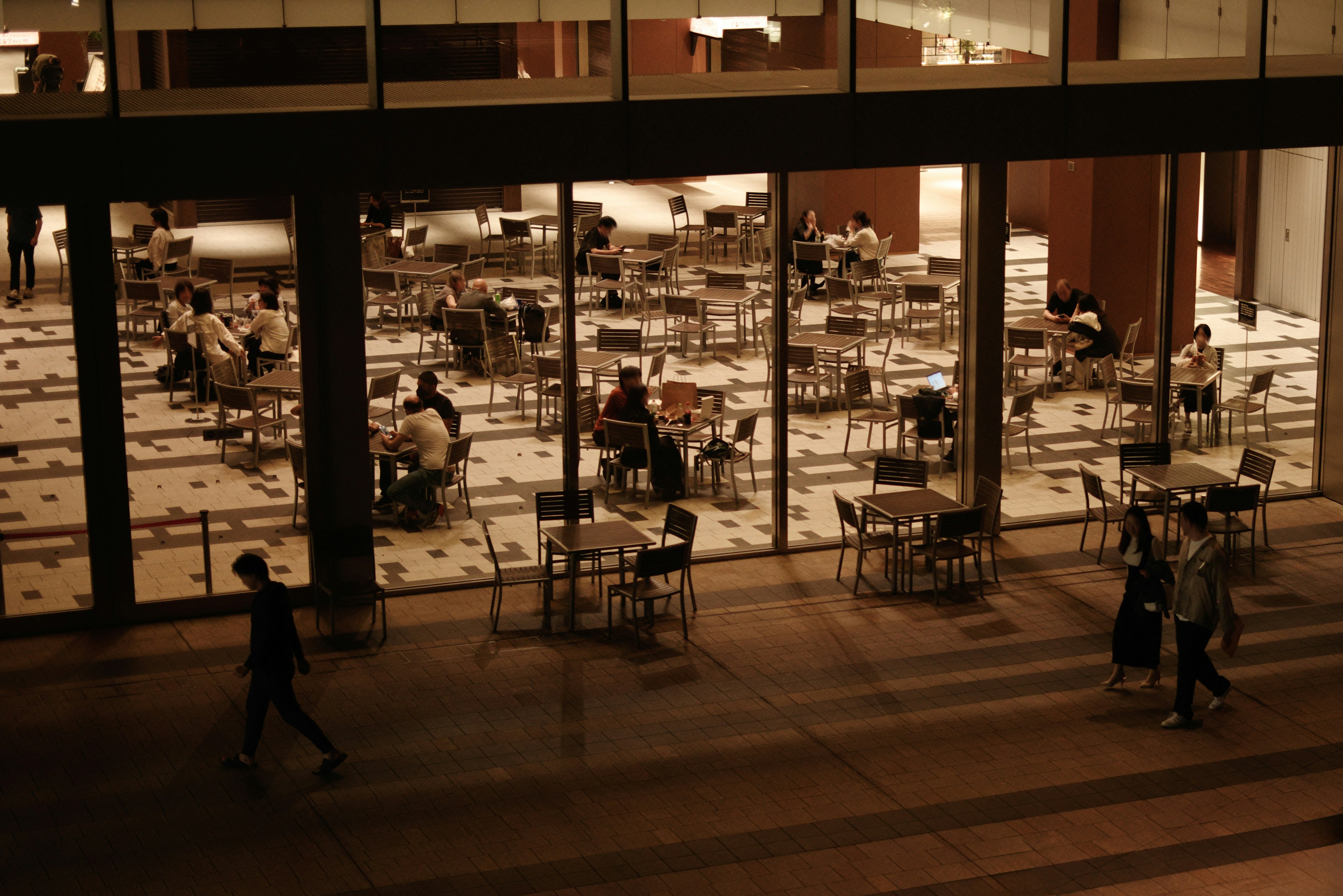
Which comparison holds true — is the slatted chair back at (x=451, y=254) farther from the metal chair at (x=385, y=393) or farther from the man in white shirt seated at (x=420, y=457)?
the man in white shirt seated at (x=420, y=457)

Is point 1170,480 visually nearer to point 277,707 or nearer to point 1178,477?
point 1178,477

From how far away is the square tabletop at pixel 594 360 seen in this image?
1383 cm

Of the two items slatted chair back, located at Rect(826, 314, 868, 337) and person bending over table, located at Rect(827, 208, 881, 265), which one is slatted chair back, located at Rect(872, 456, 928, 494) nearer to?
→ slatted chair back, located at Rect(826, 314, 868, 337)

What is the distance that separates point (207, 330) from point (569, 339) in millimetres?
2915

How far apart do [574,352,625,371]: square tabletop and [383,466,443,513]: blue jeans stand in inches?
58.5

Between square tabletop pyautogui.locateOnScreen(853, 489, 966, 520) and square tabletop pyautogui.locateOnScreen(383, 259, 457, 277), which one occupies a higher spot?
square tabletop pyautogui.locateOnScreen(383, 259, 457, 277)

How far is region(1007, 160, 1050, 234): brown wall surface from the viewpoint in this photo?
574 inches

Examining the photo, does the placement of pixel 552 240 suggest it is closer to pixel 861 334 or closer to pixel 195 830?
pixel 861 334

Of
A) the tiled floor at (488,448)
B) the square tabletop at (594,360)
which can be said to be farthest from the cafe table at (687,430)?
the square tabletop at (594,360)

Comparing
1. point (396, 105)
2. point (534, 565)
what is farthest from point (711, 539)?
point (396, 105)

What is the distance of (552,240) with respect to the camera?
524 inches

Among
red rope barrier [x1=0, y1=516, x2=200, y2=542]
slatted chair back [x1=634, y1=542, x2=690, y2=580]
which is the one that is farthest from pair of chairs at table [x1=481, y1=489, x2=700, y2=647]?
red rope barrier [x1=0, y1=516, x2=200, y2=542]

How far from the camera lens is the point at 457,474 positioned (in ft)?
44.5

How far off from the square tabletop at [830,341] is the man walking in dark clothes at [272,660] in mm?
5866
